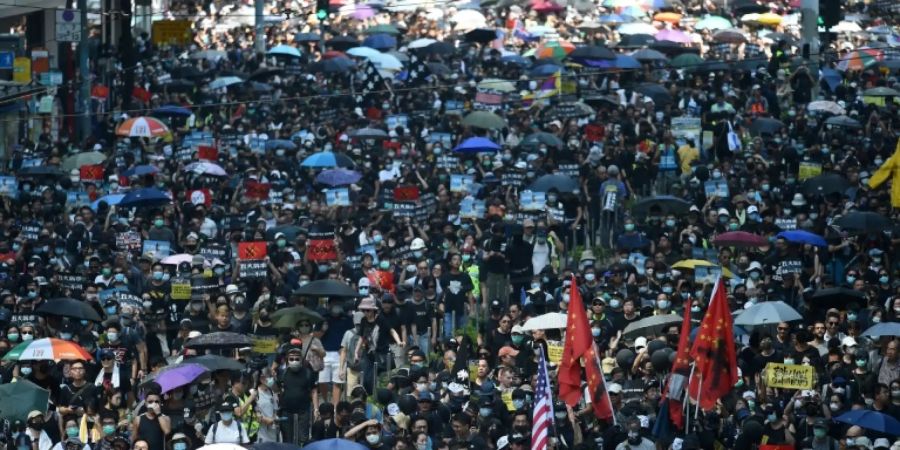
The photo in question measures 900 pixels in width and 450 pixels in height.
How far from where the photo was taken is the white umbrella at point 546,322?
26.1 metres

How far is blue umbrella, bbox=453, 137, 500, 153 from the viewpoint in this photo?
36469mm

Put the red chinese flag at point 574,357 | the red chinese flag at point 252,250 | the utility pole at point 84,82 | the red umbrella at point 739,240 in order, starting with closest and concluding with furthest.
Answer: the red chinese flag at point 574,357 < the red chinese flag at point 252,250 < the red umbrella at point 739,240 < the utility pole at point 84,82

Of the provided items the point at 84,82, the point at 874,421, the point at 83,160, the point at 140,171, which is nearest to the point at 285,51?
the point at 84,82

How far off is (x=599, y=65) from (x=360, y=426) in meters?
24.1

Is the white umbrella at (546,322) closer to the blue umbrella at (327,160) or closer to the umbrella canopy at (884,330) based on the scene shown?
the umbrella canopy at (884,330)

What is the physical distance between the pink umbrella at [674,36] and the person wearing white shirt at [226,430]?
90.4 ft

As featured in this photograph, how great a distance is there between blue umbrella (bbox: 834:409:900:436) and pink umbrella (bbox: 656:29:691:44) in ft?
88.0

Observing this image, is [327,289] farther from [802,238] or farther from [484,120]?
[484,120]

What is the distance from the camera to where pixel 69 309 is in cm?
2691

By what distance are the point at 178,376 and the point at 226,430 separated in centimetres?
112

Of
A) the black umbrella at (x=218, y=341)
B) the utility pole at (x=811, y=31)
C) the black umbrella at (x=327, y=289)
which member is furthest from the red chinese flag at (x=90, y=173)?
the utility pole at (x=811, y=31)

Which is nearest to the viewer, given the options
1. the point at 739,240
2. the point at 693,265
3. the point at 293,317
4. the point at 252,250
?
the point at 293,317

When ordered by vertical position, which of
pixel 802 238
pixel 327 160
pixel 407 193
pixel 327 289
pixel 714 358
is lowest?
pixel 327 160

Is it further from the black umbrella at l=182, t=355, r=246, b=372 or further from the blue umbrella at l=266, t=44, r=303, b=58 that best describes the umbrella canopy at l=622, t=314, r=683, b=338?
the blue umbrella at l=266, t=44, r=303, b=58
